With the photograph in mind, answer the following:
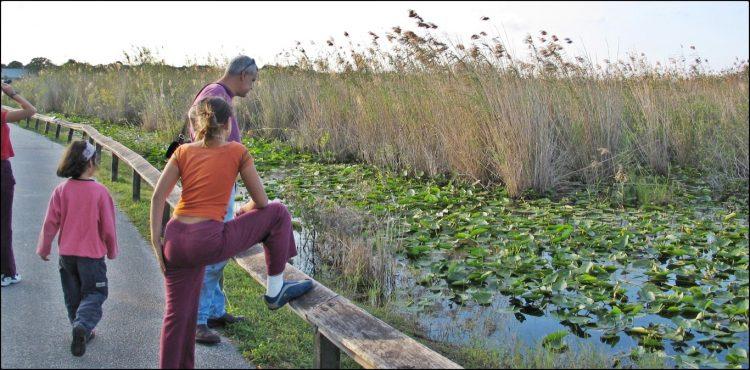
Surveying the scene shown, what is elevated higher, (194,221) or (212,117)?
(212,117)

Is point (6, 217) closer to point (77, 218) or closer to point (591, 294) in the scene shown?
point (77, 218)

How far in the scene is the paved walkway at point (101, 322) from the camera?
3299 mm

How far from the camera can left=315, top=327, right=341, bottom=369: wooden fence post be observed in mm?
3590

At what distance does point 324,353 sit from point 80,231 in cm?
141

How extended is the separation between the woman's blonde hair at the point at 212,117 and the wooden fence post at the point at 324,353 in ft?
3.65

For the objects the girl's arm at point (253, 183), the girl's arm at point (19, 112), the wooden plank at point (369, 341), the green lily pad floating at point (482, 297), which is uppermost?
the girl's arm at point (19, 112)

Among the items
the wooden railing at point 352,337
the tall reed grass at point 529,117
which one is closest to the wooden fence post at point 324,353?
the wooden railing at point 352,337

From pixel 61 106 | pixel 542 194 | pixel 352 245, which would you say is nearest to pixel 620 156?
pixel 542 194

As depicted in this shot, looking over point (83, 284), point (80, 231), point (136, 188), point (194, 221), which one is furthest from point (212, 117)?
point (136, 188)

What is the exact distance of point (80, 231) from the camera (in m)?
3.70

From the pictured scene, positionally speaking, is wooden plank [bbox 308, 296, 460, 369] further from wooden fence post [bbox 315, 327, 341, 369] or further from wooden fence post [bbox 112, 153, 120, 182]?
wooden fence post [bbox 112, 153, 120, 182]

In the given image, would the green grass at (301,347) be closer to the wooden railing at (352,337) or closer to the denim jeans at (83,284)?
the wooden railing at (352,337)

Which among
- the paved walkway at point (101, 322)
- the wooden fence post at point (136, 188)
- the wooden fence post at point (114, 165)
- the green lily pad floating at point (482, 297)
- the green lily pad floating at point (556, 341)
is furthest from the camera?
the wooden fence post at point (114, 165)

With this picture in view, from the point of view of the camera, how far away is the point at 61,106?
2162 cm
